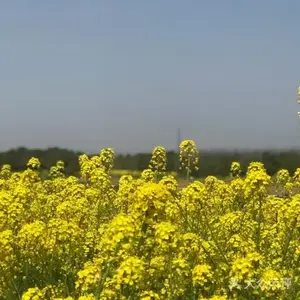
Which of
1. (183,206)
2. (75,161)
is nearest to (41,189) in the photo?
(183,206)

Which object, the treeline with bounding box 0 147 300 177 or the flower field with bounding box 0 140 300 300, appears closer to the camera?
the flower field with bounding box 0 140 300 300

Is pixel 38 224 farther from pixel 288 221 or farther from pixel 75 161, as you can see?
pixel 75 161

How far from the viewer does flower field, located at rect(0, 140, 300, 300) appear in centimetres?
474

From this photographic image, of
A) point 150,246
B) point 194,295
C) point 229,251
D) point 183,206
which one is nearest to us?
point 150,246

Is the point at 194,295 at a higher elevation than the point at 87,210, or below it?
below

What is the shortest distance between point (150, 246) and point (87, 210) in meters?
2.69

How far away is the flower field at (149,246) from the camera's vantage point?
4.74 metres

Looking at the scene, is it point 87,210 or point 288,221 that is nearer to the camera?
point 288,221

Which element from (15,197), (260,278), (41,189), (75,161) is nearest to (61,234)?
(15,197)

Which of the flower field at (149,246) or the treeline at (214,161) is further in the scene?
the treeline at (214,161)

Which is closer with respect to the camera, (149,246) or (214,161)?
(149,246)

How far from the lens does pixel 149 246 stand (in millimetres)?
4895

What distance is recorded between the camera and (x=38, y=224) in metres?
5.89

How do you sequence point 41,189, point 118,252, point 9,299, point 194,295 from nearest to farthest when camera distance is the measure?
point 118,252 < point 9,299 < point 194,295 < point 41,189
